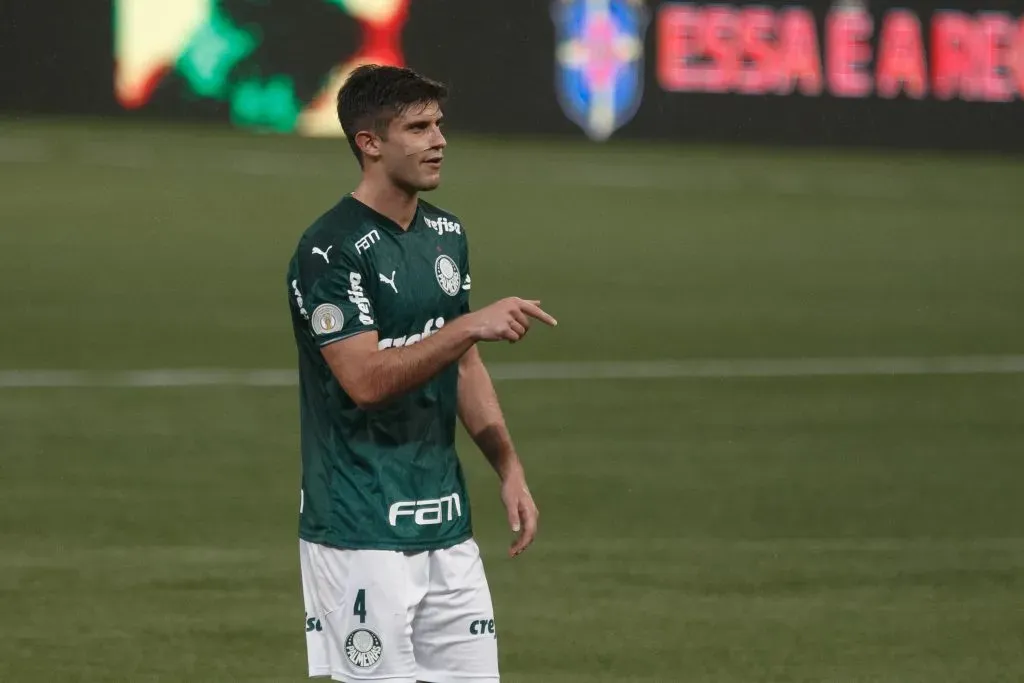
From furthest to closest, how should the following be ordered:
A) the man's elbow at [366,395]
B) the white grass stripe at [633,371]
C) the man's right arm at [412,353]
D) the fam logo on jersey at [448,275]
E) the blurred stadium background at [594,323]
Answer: the white grass stripe at [633,371] < the blurred stadium background at [594,323] < the fam logo on jersey at [448,275] < the man's elbow at [366,395] < the man's right arm at [412,353]

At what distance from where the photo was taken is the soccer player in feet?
16.9

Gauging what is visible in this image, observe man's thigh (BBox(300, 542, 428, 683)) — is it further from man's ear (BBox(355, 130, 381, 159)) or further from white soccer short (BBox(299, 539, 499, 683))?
man's ear (BBox(355, 130, 381, 159))

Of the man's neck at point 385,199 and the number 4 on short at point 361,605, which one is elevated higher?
the man's neck at point 385,199

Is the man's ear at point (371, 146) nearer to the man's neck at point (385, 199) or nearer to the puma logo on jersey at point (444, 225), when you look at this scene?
the man's neck at point (385, 199)

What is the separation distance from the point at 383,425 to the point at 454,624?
526 millimetres

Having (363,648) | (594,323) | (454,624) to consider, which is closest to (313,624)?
(363,648)

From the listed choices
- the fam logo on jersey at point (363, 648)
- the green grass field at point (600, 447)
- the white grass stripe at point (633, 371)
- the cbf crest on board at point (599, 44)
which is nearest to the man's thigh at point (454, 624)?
the fam logo on jersey at point (363, 648)

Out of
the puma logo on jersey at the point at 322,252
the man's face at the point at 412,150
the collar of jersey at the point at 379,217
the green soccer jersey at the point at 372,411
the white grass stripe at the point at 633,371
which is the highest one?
the man's face at the point at 412,150

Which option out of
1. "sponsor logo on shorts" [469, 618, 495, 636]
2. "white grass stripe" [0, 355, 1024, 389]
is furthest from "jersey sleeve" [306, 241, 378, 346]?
"white grass stripe" [0, 355, 1024, 389]

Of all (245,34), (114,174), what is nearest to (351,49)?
(245,34)

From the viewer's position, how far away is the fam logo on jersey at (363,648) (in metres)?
5.18

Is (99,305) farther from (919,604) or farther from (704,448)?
(919,604)

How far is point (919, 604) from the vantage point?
882 cm

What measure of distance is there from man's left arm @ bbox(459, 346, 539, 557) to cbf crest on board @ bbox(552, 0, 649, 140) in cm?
2336
